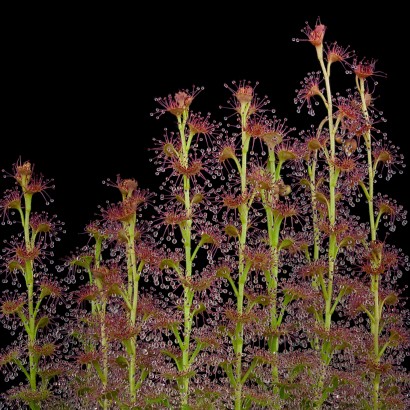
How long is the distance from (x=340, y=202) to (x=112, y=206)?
1.12 meters

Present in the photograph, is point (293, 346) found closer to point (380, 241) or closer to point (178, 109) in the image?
point (380, 241)

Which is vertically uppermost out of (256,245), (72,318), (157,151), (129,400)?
(157,151)

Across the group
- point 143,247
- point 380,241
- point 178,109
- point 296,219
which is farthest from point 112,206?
point 380,241

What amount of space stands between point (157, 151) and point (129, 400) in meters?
1.14

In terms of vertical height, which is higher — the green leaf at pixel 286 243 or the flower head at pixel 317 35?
the flower head at pixel 317 35

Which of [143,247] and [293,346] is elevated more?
[143,247]

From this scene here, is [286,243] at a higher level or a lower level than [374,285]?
higher

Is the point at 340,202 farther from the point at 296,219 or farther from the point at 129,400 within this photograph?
the point at 129,400

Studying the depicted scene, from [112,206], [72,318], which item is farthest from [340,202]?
[72,318]

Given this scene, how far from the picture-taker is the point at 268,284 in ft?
15.8

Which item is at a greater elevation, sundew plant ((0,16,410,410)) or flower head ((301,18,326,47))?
flower head ((301,18,326,47))

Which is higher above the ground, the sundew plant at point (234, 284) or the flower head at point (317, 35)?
the flower head at point (317, 35)

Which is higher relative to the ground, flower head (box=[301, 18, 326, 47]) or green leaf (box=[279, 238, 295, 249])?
flower head (box=[301, 18, 326, 47])

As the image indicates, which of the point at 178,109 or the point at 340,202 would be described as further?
the point at 340,202
